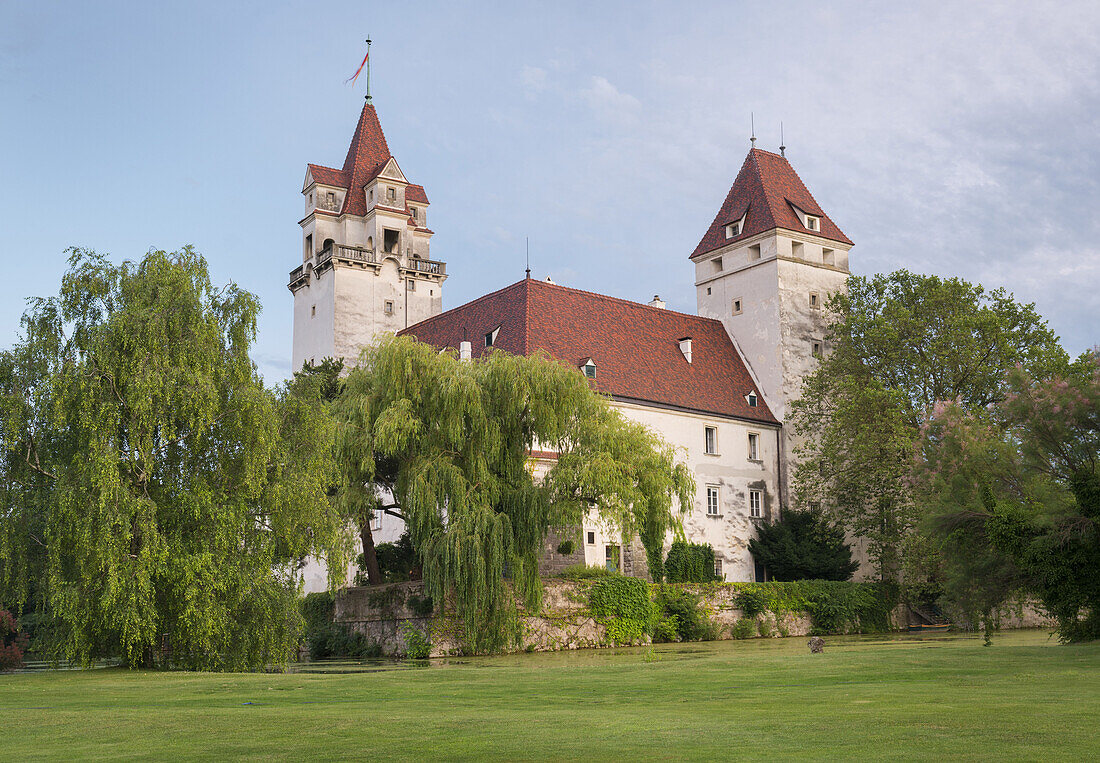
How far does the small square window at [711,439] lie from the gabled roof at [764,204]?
1131 cm

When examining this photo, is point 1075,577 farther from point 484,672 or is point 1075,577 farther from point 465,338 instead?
point 465,338

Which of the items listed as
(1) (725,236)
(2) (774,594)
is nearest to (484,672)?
(2) (774,594)

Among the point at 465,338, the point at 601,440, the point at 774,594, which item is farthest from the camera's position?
the point at 465,338

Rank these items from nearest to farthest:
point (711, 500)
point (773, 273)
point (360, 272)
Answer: point (711, 500) < point (773, 273) < point (360, 272)

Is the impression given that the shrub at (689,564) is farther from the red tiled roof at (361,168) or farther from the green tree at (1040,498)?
the red tiled roof at (361,168)

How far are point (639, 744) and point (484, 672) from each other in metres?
12.6

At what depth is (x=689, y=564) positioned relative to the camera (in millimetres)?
44438

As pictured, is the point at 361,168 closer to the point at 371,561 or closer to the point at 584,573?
the point at 371,561

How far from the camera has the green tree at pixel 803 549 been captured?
1887 inches

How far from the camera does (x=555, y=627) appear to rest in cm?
3522

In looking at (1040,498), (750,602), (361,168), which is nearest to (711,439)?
(750,602)

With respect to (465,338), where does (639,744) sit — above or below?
below

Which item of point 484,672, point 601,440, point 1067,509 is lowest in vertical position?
point 484,672

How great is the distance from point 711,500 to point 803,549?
14.7ft
